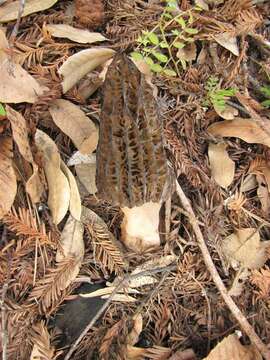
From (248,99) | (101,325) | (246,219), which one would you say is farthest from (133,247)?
(248,99)

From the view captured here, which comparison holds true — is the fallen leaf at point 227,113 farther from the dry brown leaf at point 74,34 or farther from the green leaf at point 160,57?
the dry brown leaf at point 74,34

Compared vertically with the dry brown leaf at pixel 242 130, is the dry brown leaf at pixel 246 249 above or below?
below

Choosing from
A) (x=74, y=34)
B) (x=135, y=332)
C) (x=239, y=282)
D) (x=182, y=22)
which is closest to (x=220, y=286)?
(x=239, y=282)

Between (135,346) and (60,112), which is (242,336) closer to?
(135,346)

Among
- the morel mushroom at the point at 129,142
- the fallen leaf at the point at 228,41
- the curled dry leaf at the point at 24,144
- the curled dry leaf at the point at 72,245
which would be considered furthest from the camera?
the fallen leaf at the point at 228,41

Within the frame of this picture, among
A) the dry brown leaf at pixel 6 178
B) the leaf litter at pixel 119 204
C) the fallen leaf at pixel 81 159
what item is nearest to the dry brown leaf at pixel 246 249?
the leaf litter at pixel 119 204

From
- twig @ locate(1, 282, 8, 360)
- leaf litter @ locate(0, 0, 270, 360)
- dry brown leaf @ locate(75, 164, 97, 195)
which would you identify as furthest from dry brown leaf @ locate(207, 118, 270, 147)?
twig @ locate(1, 282, 8, 360)

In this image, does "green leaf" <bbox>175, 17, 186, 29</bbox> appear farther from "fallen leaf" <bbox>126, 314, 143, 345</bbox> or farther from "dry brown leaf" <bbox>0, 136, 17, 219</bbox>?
"fallen leaf" <bbox>126, 314, 143, 345</bbox>

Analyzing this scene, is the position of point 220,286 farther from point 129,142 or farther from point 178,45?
point 178,45
